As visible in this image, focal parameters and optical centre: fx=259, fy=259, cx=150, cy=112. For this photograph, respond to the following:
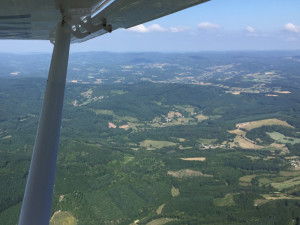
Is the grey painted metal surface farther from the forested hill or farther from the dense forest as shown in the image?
the forested hill

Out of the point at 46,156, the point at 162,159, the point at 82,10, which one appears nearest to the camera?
the point at 46,156

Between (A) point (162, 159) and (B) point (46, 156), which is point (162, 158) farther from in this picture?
(B) point (46, 156)

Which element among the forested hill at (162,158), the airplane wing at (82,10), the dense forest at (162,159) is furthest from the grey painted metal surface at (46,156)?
the forested hill at (162,158)

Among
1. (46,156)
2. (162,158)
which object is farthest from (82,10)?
(162,158)

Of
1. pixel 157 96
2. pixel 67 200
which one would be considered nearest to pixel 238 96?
pixel 157 96

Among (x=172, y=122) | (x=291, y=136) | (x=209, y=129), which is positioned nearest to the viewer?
(x=291, y=136)

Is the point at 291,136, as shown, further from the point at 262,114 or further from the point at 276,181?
the point at 276,181

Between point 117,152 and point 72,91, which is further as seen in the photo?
point 72,91

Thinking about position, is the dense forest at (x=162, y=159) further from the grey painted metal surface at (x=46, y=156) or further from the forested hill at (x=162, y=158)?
the grey painted metal surface at (x=46, y=156)
